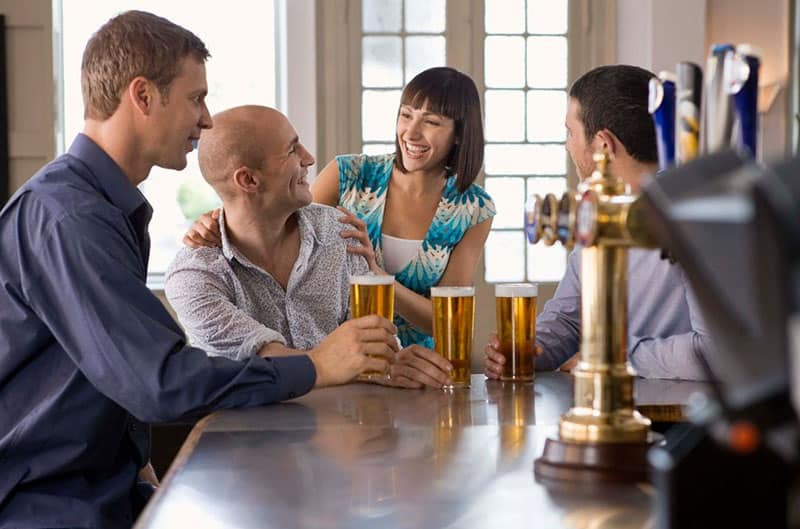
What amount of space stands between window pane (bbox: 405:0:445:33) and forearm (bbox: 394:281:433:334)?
2871 mm

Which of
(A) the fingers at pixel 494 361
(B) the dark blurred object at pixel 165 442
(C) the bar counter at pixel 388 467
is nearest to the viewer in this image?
(C) the bar counter at pixel 388 467

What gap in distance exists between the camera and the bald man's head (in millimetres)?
2506

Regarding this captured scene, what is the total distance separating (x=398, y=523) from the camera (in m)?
1.11

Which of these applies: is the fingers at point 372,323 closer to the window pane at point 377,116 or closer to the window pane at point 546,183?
the window pane at point 377,116

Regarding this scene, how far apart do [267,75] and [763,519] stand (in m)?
6.64

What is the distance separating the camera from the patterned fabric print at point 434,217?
306 centimetres

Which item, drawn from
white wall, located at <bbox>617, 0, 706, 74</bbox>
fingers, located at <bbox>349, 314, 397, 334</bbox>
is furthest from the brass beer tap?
white wall, located at <bbox>617, 0, 706, 74</bbox>

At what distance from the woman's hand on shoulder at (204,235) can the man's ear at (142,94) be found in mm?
381

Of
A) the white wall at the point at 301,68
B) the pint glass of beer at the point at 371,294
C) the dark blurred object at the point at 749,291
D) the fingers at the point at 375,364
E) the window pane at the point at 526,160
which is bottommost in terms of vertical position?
the fingers at the point at 375,364

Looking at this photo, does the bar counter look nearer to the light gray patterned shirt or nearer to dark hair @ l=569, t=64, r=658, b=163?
the light gray patterned shirt

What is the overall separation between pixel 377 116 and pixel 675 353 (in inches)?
139

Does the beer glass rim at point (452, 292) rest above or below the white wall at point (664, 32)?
below

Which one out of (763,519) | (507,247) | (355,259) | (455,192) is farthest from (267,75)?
(763,519)

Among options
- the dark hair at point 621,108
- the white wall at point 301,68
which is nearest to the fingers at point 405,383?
the dark hair at point 621,108
